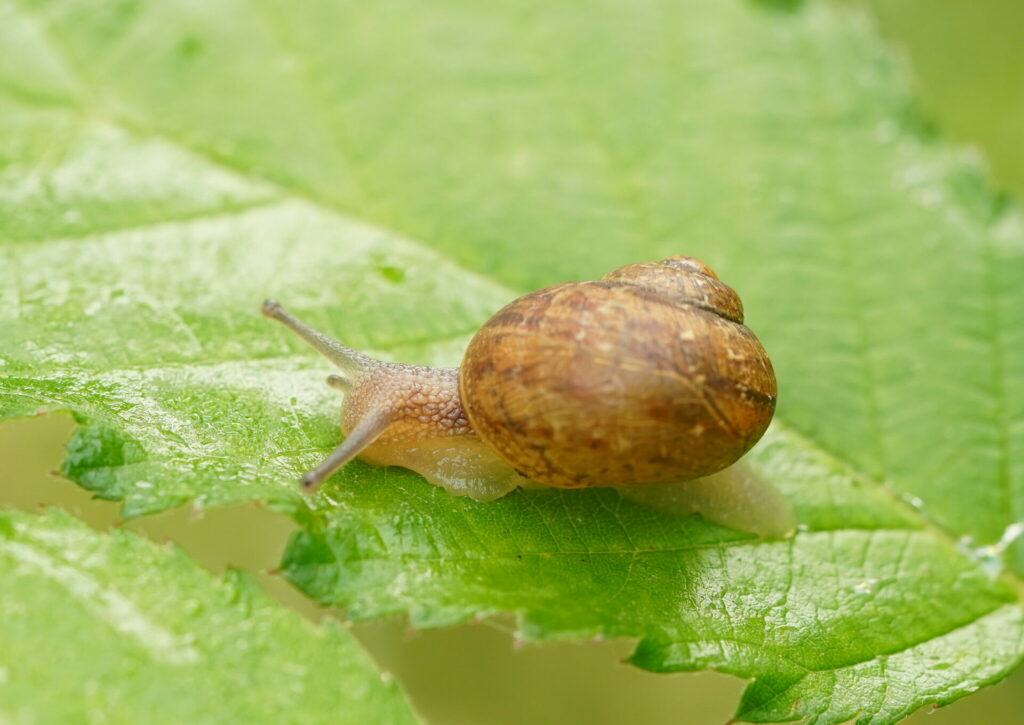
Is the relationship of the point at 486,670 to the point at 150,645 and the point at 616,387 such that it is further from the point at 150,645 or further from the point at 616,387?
the point at 150,645

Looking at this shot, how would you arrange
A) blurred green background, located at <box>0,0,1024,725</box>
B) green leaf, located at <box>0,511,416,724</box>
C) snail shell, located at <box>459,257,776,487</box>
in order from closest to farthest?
green leaf, located at <box>0,511,416,724</box> < snail shell, located at <box>459,257,776,487</box> < blurred green background, located at <box>0,0,1024,725</box>

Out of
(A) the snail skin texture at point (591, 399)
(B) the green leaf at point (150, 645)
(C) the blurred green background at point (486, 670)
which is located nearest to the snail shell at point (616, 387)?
(A) the snail skin texture at point (591, 399)

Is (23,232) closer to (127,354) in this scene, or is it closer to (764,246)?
(127,354)

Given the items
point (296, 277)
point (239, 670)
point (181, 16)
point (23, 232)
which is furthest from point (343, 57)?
point (239, 670)

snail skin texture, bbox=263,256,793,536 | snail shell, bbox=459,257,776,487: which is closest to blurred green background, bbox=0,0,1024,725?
snail skin texture, bbox=263,256,793,536

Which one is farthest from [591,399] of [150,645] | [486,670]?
[486,670]

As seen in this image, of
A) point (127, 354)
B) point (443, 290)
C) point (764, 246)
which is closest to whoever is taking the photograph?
point (127, 354)

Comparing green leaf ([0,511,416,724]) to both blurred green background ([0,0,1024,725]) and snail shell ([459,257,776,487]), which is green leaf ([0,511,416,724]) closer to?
snail shell ([459,257,776,487])
